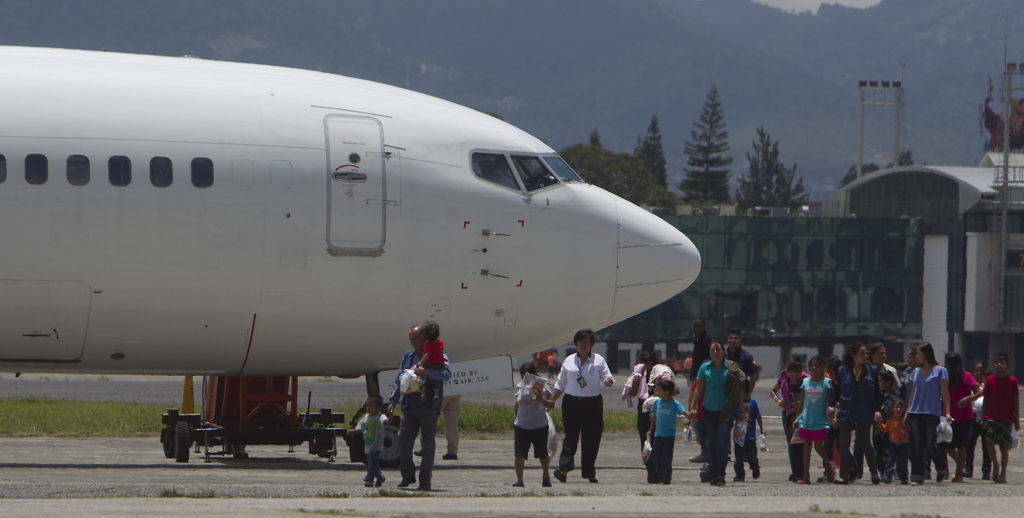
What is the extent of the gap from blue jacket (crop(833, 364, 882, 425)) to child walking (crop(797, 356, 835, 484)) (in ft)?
0.61

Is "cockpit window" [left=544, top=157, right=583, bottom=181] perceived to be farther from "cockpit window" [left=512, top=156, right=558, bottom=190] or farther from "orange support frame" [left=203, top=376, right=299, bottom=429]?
"orange support frame" [left=203, top=376, right=299, bottom=429]

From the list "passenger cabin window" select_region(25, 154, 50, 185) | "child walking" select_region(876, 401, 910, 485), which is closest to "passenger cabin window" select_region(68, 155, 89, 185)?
"passenger cabin window" select_region(25, 154, 50, 185)

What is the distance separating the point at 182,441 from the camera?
66.7 ft

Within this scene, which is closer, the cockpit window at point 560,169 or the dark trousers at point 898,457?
the dark trousers at point 898,457

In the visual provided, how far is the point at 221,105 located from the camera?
19.0 m

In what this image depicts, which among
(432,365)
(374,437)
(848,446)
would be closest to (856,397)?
(848,446)

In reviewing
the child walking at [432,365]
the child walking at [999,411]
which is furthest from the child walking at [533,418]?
the child walking at [999,411]

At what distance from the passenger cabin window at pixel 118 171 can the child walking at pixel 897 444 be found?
9492 millimetres

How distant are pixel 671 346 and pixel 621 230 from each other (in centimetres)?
6620

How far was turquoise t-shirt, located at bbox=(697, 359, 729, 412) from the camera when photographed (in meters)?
18.1

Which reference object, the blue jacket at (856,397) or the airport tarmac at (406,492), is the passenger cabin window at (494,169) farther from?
the blue jacket at (856,397)

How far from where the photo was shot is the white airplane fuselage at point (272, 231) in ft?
59.7

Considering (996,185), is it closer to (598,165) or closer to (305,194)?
(305,194)

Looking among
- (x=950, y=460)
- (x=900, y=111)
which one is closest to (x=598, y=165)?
(x=900, y=111)
